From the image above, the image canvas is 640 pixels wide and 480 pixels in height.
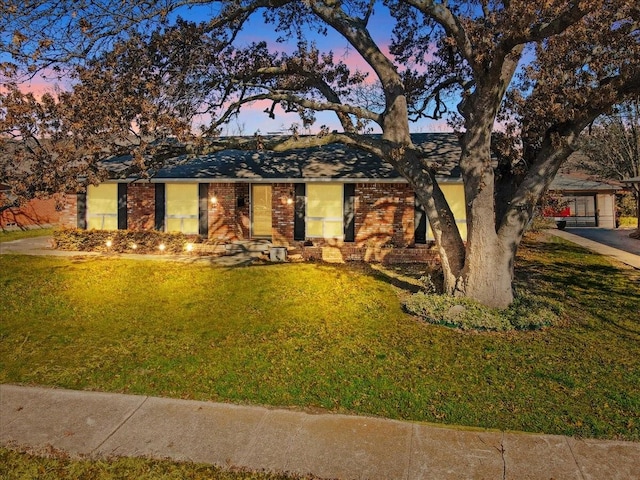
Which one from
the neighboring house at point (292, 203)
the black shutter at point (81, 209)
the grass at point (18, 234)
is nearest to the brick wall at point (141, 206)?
the neighboring house at point (292, 203)

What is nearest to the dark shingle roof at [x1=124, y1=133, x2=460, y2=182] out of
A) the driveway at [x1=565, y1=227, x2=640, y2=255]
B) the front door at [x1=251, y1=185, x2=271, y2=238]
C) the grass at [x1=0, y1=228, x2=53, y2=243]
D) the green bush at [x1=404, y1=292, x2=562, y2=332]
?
the front door at [x1=251, y1=185, x2=271, y2=238]

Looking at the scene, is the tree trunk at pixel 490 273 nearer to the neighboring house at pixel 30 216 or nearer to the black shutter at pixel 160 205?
the black shutter at pixel 160 205

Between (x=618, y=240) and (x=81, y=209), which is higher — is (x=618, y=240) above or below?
below

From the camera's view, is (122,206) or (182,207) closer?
(182,207)

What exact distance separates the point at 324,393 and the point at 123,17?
8.65m

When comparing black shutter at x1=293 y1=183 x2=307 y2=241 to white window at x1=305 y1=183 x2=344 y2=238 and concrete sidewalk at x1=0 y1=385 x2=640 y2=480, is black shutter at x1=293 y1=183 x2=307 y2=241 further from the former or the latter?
concrete sidewalk at x1=0 y1=385 x2=640 y2=480

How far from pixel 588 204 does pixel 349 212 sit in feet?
74.5

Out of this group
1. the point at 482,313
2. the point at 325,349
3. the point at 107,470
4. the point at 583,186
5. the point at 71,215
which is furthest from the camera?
the point at 583,186

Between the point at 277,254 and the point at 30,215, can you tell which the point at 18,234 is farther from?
the point at 277,254

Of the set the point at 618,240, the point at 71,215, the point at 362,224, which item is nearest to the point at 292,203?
the point at 362,224

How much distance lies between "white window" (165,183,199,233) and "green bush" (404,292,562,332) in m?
10.5

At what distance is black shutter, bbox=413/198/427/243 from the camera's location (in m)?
16.7

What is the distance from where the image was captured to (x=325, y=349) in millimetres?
8289

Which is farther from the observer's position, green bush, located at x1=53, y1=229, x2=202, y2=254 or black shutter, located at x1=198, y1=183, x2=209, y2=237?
black shutter, located at x1=198, y1=183, x2=209, y2=237
